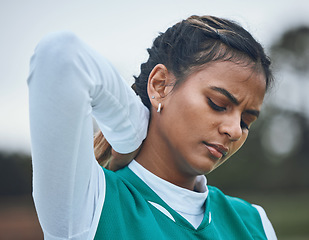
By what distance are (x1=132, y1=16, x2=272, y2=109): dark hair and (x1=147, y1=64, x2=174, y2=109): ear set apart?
31 mm

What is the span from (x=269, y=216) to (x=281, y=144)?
6.49 m

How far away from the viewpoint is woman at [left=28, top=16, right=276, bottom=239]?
1013 mm

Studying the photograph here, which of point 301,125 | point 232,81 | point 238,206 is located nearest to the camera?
point 232,81

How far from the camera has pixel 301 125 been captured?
18.9 m

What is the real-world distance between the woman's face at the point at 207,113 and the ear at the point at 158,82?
0.04 meters

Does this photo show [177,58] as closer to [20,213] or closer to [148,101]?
[148,101]

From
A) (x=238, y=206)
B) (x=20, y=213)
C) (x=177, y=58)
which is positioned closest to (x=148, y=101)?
(x=177, y=58)

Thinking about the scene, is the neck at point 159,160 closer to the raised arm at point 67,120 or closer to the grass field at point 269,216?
the raised arm at point 67,120

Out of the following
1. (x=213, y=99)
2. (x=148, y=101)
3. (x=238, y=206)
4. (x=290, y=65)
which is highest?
(x=213, y=99)

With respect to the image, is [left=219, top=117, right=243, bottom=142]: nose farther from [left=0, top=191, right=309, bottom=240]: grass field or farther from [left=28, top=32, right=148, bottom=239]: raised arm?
[left=0, top=191, right=309, bottom=240]: grass field

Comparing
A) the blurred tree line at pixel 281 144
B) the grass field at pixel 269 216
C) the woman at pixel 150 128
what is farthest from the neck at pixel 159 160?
the blurred tree line at pixel 281 144

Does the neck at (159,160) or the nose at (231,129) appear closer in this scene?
the nose at (231,129)

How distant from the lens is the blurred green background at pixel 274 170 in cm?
1123

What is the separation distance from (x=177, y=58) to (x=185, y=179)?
A: 0.46m
